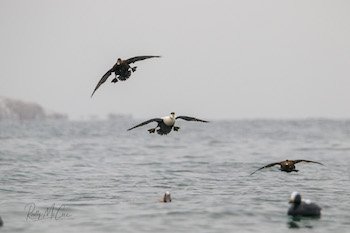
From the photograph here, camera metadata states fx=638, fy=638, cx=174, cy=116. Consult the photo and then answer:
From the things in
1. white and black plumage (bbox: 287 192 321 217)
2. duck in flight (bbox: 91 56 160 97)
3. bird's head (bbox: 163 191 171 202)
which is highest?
duck in flight (bbox: 91 56 160 97)

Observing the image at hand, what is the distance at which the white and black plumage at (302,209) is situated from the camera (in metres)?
22.4

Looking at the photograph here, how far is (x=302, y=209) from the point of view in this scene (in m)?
22.3

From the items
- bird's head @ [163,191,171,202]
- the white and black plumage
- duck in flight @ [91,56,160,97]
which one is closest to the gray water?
bird's head @ [163,191,171,202]

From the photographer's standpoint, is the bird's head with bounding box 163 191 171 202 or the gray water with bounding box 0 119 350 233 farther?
the bird's head with bounding box 163 191 171 202

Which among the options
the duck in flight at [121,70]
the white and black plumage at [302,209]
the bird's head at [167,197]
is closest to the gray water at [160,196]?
the bird's head at [167,197]

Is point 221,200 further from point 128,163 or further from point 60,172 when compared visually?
point 128,163

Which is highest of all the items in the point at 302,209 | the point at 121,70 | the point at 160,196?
the point at 121,70

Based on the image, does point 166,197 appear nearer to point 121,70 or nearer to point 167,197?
point 167,197

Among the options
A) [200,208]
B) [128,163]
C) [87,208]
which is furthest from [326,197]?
[128,163]

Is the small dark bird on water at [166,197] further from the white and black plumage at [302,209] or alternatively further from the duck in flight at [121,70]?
the duck in flight at [121,70]

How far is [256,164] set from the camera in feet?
155

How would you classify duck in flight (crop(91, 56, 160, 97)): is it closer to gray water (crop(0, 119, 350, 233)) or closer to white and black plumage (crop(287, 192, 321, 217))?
gray water (crop(0, 119, 350, 233))

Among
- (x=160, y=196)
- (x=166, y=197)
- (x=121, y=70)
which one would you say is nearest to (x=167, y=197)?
(x=166, y=197)

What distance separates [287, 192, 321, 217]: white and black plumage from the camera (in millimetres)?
22375
